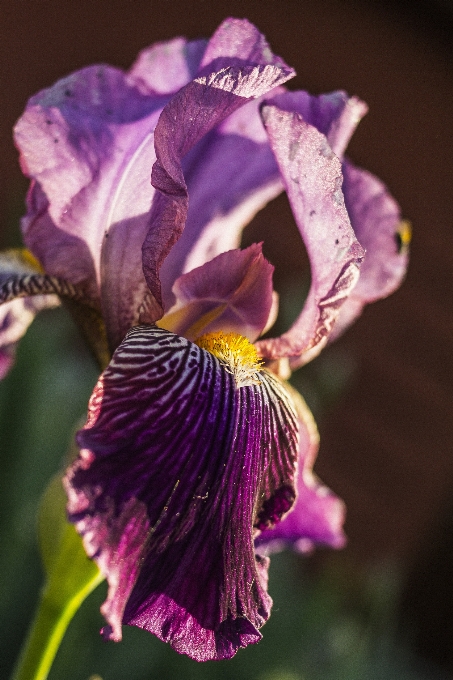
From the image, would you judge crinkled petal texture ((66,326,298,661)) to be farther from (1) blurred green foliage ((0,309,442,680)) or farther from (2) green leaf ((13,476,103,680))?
(1) blurred green foliage ((0,309,442,680))

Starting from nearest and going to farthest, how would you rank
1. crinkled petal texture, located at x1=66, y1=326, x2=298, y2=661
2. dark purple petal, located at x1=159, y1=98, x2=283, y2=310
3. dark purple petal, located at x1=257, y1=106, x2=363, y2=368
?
crinkled petal texture, located at x1=66, y1=326, x2=298, y2=661 → dark purple petal, located at x1=257, y1=106, x2=363, y2=368 → dark purple petal, located at x1=159, y1=98, x2=283, y2=310

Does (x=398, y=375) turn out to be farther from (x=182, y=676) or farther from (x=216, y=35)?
(x=216, y=35)

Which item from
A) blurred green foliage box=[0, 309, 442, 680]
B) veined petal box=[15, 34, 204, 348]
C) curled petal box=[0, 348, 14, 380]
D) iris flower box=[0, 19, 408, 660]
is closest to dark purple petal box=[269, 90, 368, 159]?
iris flower box=[0, 19, 408, 660]

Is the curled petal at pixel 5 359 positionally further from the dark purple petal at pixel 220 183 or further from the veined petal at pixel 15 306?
the dark purple petal at pixel 220 183

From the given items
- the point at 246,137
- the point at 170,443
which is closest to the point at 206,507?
the point at 170,443

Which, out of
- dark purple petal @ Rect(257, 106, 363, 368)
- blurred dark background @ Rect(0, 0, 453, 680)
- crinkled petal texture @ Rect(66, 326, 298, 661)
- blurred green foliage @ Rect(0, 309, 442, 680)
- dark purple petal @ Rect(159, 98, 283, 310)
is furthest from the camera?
blurred dark background @ Rect(0, 0, 453, 680)

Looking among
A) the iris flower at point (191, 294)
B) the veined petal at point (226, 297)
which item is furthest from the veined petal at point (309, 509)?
the veined petal at point (226, 297)
